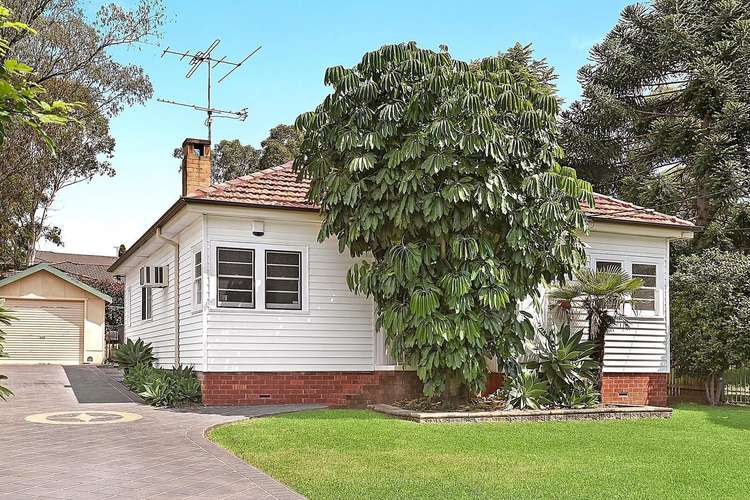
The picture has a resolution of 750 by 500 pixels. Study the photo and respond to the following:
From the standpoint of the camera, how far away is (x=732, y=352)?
17.4 meters

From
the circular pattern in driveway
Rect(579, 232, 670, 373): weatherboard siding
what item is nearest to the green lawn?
the circular pattern in driveway

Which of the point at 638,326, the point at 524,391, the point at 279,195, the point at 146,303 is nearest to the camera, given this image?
the point at 524,391

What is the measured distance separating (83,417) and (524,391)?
725cm

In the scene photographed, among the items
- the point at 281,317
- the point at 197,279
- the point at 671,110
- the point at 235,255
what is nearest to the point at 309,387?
the point at 281,317

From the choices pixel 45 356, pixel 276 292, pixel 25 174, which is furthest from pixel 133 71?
pixel 276 292

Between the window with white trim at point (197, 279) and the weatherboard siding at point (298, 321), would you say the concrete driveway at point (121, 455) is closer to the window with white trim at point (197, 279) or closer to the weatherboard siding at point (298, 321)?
the weatherboard siding at point (298, 321)

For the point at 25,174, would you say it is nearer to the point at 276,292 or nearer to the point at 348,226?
the point at 276,292

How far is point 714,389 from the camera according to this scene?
18891 mm

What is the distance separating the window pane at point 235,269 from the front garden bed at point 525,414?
3349mm

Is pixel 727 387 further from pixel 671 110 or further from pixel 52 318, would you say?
pixel 52 318

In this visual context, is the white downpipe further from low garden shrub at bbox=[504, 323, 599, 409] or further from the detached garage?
the detached garage

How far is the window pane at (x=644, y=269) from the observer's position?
667 inches

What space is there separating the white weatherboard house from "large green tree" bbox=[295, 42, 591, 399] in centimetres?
177

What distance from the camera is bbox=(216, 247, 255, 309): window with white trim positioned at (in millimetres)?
14078
